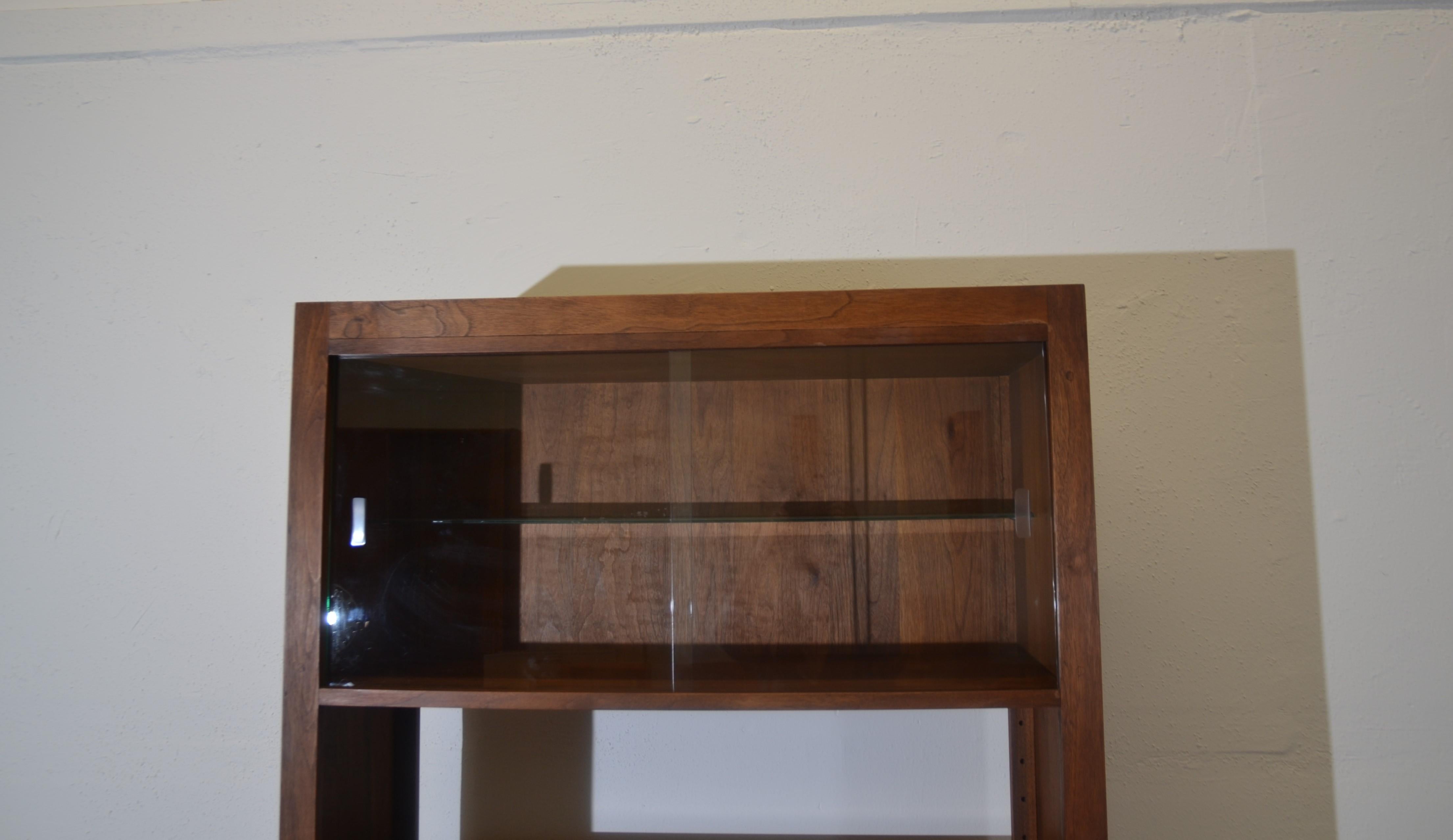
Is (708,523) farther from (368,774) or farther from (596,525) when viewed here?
(368,774)

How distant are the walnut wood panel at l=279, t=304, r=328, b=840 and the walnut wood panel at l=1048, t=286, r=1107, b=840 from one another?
722 millimetres

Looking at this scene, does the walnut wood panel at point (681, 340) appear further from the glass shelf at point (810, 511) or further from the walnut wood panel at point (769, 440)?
the glass shelf at point (810, 511)

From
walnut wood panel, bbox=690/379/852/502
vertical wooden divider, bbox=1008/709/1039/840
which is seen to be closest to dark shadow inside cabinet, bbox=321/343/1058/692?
walnut wood panel, bbox=690/379/852/502

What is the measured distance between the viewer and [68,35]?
126cm

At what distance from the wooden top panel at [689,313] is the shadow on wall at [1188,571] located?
0.28m

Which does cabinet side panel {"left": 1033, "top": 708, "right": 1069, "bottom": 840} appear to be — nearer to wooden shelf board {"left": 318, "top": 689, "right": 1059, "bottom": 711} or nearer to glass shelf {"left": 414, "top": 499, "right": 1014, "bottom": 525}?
wooden shelf board {"left": 318, "top": 689, "right": 1059, "bottom": 711}

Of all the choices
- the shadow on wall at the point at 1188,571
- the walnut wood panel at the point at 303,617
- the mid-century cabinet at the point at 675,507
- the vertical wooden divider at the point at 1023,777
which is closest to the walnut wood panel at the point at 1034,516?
the mid-century cabinet at the point at 675,507

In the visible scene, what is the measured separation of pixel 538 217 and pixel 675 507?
50 cm

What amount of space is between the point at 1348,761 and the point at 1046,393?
668mm

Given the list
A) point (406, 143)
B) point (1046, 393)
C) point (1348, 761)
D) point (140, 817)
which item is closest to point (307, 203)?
point (406, 143)

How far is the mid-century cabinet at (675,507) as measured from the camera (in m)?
0.89

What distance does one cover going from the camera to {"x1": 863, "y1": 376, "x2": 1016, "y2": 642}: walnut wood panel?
905 millimetres

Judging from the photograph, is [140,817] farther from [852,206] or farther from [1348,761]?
[1348,761]

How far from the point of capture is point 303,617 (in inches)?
35.1
